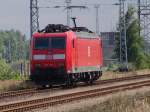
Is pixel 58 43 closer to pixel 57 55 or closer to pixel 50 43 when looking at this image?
pixel 50 43

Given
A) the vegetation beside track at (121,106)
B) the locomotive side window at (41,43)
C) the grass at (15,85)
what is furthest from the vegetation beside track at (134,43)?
the vegetation beside track at (121,106)

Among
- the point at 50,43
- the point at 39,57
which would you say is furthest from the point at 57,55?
the point at 39,57

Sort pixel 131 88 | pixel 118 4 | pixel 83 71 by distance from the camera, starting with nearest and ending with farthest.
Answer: pixel 131 88 < pixel 83 71 < pixel 118 4

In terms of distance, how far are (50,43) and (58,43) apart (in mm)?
450

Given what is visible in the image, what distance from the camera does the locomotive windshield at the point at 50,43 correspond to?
30.1 m

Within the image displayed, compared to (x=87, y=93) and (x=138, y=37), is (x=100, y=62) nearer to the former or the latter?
(x=87, y=93)

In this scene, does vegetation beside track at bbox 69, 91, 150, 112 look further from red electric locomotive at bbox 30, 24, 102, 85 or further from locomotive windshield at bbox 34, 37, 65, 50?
locomotive windshield at bbox 34, 37, 65, 50

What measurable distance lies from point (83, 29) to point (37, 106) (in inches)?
532

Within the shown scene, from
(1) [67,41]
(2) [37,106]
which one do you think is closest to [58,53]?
(1) [67,41]

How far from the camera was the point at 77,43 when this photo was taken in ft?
102

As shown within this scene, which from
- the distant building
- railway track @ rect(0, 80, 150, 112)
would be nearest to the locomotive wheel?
railway track @ rect(0, 80, 150, 112)

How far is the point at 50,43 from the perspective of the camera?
1198 inches

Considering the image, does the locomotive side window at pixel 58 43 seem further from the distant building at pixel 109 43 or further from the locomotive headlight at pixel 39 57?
the distant building at pixel 109 43

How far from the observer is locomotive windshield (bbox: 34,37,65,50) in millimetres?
30119
